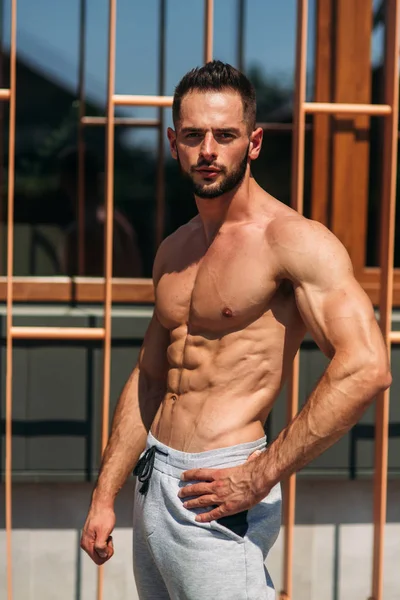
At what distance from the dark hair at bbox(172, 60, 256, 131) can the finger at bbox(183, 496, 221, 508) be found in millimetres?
873

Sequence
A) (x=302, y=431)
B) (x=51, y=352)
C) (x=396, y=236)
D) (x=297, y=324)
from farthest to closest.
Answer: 1. (x=396, y=236)
2. (x=51, y=352)
3. (x=297, y=324)
4. (x=302, y=431)

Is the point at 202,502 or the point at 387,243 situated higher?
the point at 387,243

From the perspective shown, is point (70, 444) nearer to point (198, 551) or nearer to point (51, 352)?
point (51, 352)

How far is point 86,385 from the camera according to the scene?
3.69m

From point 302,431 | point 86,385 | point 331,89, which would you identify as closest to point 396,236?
point 331,89

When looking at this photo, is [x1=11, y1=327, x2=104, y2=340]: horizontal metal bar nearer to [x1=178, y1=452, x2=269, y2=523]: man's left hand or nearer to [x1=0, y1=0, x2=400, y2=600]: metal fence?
[x1=0, y1=0, x2=400, y2=600]: metal fence

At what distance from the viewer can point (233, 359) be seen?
2438 mm

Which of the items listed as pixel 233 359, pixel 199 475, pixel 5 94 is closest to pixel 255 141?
pixel 233 359

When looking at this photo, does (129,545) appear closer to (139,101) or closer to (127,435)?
(127,435)

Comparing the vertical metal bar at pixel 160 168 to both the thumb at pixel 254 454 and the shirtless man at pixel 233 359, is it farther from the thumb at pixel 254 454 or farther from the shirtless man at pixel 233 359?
the thumb at pixel 254 454

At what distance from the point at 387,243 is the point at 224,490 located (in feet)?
4.27

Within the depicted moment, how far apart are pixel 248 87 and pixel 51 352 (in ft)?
5.23

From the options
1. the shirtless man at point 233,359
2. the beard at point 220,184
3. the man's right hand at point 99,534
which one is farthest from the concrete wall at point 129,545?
the beard at point 220,184

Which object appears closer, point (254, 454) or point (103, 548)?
point (254, 454)
